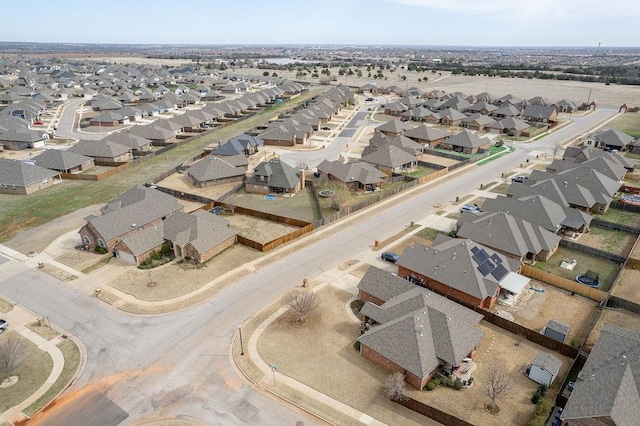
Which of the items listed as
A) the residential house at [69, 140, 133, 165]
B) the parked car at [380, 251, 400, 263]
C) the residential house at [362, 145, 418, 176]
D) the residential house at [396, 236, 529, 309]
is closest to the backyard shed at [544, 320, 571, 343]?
the residential house at [396, 236, 529, 309]

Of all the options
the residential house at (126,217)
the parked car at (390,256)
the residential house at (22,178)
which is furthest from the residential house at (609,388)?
the residential house at (22,178)

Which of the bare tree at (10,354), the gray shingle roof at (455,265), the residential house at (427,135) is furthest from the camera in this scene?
the residential house at (427,135)

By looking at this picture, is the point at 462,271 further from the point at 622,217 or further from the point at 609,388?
the point at 622,217

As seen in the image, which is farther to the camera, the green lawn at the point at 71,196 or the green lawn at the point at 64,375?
the green lawn at the point at 71,196

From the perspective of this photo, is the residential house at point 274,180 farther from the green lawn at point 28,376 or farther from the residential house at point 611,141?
the residential house at point 611,141

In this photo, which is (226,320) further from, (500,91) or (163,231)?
(500,91)

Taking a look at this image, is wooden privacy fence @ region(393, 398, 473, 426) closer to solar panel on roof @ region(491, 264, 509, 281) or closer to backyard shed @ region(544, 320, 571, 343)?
backyard shed @ region(544, 320, 571, 343)
